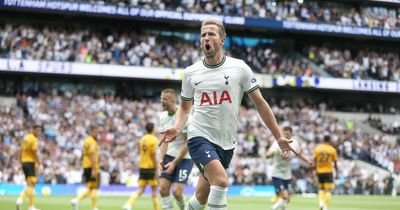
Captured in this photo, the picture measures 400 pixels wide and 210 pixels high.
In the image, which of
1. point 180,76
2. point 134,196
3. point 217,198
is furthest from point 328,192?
point 180,76

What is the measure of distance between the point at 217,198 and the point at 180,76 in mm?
34484

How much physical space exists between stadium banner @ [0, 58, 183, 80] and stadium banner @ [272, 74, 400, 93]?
7.61 m

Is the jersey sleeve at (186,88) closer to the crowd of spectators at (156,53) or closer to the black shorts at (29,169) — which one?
the black shorts at (29,169)

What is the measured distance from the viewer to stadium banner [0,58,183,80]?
3862 cm

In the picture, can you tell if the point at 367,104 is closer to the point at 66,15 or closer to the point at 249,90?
the point at 66,15

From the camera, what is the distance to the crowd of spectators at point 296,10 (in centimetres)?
4556

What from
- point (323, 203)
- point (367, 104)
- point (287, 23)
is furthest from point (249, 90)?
point (367, 104)

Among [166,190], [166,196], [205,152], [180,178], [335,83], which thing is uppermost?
[335,83]

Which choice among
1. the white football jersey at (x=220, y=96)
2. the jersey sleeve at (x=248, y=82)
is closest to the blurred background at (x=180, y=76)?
the white football jersey at (x=220, y=96)

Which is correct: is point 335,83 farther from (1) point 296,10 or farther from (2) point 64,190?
(2) point 64,190

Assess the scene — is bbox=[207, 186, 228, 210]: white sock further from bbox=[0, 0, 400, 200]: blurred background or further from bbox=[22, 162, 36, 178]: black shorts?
bbox=[0, 0, 400, 200]: blurred background

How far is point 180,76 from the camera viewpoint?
4281cm

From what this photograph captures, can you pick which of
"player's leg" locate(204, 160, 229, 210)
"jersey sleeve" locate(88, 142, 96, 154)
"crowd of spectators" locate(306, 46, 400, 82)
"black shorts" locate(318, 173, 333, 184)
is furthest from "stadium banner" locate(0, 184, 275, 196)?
"player's leg" locate(204, 160, 229, 210)

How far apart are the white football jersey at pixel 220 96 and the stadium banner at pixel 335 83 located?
37332 millimetres
